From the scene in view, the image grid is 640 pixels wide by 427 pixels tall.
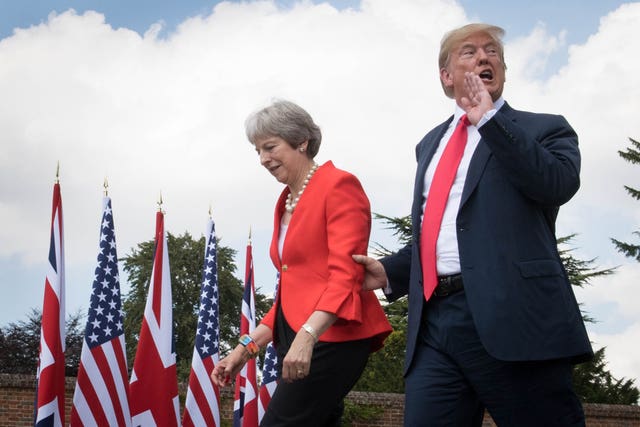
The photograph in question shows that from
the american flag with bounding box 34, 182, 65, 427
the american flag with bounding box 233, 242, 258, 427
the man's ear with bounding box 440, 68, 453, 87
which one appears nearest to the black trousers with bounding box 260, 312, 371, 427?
the man's ear with bounding box 440, 68, 453, 87

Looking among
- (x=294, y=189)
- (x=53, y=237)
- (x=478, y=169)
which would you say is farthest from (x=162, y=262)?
(x=478, y=169)

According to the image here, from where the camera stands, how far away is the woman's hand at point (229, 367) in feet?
10.2

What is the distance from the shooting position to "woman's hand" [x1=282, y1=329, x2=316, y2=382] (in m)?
2.74

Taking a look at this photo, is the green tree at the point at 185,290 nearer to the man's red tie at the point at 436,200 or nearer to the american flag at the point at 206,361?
the american flag at the point at 206,361

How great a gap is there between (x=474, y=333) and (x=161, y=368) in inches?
326

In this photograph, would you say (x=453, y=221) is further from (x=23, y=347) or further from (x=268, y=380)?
(x=23, y=347)

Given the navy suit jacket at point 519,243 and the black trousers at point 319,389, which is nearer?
the navy suit jacket at point 519,243

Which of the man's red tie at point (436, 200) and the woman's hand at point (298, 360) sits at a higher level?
the man's red tie at point (436, 200)

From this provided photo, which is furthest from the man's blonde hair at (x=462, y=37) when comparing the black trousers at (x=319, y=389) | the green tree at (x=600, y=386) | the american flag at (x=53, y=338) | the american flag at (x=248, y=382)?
the green tree at (x=600, y=386)

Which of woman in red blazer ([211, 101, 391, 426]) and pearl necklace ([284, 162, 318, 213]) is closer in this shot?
woman in red blazer ([211, 101, 391, 426])

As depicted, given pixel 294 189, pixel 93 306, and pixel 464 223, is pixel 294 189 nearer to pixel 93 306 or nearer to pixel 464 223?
pixel 464 223

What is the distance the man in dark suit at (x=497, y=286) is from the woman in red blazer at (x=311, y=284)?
26 centimetres

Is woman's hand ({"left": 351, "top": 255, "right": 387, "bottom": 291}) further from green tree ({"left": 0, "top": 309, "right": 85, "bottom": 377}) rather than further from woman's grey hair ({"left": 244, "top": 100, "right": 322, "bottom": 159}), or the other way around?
green tree ({"left": 0, "top": 309, "right": 85, "bottom": 377})

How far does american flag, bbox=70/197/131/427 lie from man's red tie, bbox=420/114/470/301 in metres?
7.45
